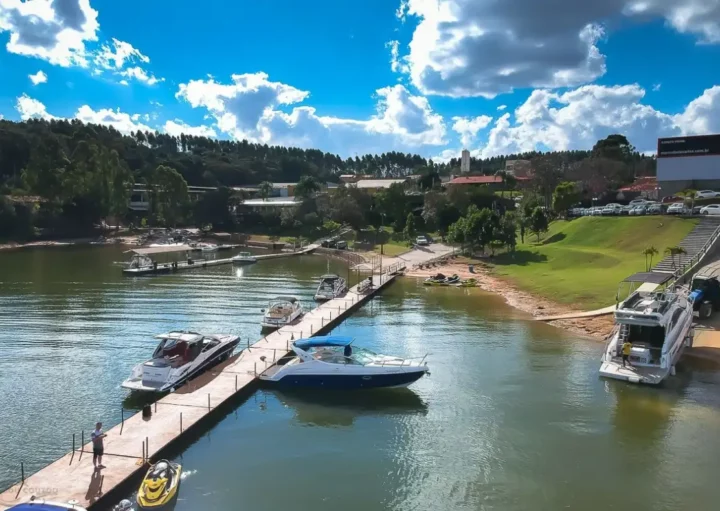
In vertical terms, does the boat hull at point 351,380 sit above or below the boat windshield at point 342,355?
below

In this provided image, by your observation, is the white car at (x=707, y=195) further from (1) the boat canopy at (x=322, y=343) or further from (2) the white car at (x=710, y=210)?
(1) the boat canopy at (x=322, y=343)

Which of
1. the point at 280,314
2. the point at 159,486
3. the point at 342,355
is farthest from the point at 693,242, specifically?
the point at 159,486

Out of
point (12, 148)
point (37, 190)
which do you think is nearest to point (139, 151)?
point (12, 148)

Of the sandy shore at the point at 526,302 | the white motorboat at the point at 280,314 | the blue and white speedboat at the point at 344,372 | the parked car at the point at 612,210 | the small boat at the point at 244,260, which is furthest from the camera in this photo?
the small boat at the point at 244,260

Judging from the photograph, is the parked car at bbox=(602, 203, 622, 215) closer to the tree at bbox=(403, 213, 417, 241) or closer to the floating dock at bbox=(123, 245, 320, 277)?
the tree at bbox=(403, 213, 417, 241)

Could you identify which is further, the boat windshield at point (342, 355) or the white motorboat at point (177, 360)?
the boat windshield at point (342, 355)

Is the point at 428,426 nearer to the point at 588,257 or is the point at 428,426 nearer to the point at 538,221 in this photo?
the point at 588,257

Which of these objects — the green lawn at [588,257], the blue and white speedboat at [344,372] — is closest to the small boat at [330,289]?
the green lawn at [588,257]
